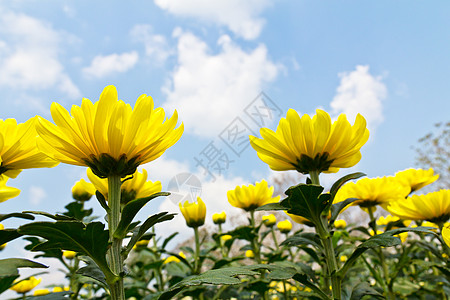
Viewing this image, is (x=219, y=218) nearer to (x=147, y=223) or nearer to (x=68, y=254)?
(x=68, y=254)

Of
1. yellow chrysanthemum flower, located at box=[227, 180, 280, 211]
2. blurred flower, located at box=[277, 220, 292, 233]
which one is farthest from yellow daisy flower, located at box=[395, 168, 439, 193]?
blurred flower, located at box=[277, 220, 292, 233]

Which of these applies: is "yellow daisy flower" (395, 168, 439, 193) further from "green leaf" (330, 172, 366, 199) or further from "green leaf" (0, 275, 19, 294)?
"green leaf" (0, 275, 19, 294)

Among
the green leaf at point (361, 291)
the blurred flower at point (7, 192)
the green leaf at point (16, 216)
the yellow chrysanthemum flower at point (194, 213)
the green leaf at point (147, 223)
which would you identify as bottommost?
the green leaf at point (361, 291)

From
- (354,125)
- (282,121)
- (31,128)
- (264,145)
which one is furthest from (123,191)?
(354,125)

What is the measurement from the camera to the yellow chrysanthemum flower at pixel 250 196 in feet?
8.41

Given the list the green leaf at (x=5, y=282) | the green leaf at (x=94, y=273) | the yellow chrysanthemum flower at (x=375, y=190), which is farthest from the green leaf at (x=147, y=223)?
the yellow chrysanthemum flower at (x=375, y=190)

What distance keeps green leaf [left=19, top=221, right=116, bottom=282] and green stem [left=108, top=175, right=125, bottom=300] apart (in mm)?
38

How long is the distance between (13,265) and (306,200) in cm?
94

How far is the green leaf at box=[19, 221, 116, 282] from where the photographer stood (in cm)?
85

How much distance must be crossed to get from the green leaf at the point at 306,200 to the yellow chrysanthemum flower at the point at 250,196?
4.30 feet

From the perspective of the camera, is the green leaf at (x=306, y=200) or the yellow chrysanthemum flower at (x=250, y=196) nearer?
the green leaf at (x=306, y=200)

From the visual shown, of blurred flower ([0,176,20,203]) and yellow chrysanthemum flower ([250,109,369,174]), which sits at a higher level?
yellow chrysanthemum flower ([250,109,369,174])

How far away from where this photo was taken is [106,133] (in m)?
0.99

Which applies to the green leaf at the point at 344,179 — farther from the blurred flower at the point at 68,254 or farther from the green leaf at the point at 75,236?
the blurred flower at the point at 68,254
